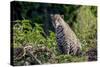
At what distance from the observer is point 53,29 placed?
251cm

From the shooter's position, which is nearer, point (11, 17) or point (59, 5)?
point (11, 17)

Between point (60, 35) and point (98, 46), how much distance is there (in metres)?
0.55

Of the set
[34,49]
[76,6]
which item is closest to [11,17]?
[34,49]

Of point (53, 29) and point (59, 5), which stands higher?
point (59, 5)

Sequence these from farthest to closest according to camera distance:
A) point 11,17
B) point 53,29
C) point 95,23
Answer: point 95,23 < point 53,29 < point 11,17

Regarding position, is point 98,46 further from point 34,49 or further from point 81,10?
point 34,49

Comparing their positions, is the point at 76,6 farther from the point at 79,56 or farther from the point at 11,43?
the point at 11,43

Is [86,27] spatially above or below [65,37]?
above

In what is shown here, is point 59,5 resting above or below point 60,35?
above

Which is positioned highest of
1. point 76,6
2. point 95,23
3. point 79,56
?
point 76,6

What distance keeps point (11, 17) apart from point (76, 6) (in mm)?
803

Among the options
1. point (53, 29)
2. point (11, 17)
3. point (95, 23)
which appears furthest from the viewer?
point (95, 23)

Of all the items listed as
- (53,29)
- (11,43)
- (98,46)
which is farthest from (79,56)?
(11,43)

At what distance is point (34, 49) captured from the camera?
2.43 meters
